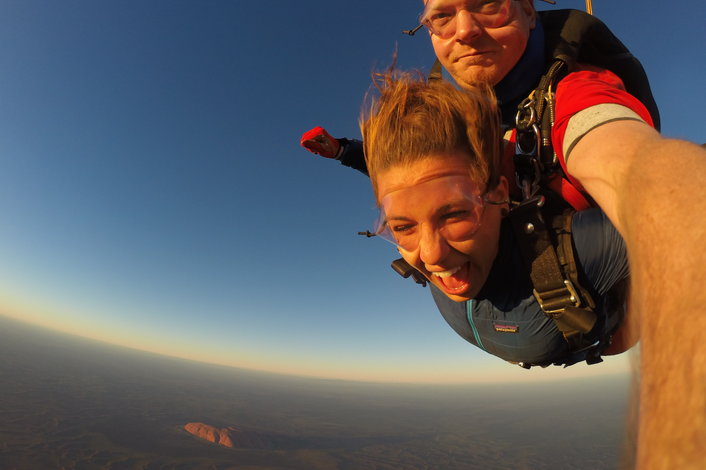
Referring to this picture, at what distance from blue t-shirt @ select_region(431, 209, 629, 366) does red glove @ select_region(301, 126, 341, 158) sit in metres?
1.23

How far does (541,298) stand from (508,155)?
2.47 feet

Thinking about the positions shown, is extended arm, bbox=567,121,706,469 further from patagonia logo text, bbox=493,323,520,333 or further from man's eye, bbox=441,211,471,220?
patagonia logo text, bbox=493,323,520,333

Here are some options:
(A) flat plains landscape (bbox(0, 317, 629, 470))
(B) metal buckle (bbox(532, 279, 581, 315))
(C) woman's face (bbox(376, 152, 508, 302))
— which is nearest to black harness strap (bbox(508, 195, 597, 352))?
(B) metal buckle (bbox(532, 279, 581, 315))

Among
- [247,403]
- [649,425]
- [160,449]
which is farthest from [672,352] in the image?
[247,403]

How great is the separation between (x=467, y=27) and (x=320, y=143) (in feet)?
3.59

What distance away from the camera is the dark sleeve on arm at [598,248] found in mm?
1396

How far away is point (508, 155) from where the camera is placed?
172cm

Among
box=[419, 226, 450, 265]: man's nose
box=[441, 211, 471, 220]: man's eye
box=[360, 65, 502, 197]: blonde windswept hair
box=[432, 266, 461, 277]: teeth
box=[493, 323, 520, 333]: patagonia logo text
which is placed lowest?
box=[493, 323, 520, 333]: patagonia logo text

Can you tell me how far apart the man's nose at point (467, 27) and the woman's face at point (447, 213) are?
0.61 metres

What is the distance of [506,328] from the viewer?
1.76 m

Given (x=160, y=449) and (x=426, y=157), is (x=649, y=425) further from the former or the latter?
(x=160, y=449)

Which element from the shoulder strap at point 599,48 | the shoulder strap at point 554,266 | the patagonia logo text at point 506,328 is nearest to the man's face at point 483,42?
the shoulder strap at point 599,48

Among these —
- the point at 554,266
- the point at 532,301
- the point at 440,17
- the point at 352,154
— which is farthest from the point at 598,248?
the point at 352,154

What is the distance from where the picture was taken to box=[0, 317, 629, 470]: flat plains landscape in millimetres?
69438
